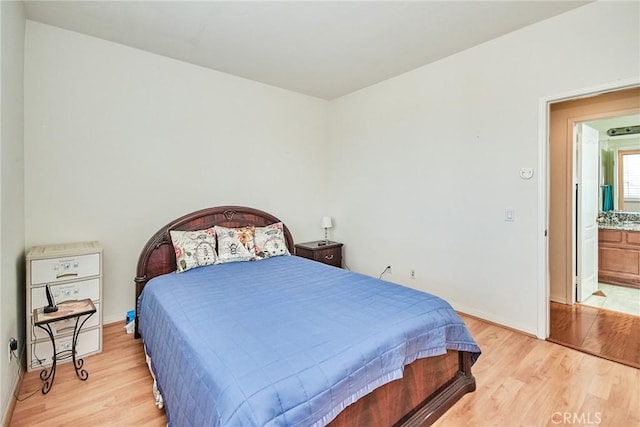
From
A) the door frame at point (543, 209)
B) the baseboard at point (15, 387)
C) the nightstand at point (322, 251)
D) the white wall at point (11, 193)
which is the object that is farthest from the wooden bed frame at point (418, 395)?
the nightstand at point (322, 251)

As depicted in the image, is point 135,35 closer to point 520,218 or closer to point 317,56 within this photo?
point 317,56

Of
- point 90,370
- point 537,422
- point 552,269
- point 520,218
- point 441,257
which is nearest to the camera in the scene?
point 537,422

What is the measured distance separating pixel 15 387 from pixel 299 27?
333 cm

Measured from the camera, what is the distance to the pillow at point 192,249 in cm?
287

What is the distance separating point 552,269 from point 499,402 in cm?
262

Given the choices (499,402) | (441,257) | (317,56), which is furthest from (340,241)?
(499,402)

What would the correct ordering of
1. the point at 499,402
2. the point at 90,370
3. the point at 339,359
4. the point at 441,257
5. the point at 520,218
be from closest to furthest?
the point at 339,359
the point at 499,402
the point at 90,370
the point at 520,218
the point at 441,257

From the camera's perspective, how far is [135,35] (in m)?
2.82

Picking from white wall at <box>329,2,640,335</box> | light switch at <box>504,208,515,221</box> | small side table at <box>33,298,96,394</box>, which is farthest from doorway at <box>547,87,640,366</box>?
small side table at <box>33,298,96,394</box>

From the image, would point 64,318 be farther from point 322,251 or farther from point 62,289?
point 322,251

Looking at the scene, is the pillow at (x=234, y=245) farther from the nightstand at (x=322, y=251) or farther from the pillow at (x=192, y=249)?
the nightstand at (x=322, y=251)

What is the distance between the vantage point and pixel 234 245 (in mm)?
3182

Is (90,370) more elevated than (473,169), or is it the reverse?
(473,169)

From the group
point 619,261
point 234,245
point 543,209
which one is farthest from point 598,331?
point 234,245
